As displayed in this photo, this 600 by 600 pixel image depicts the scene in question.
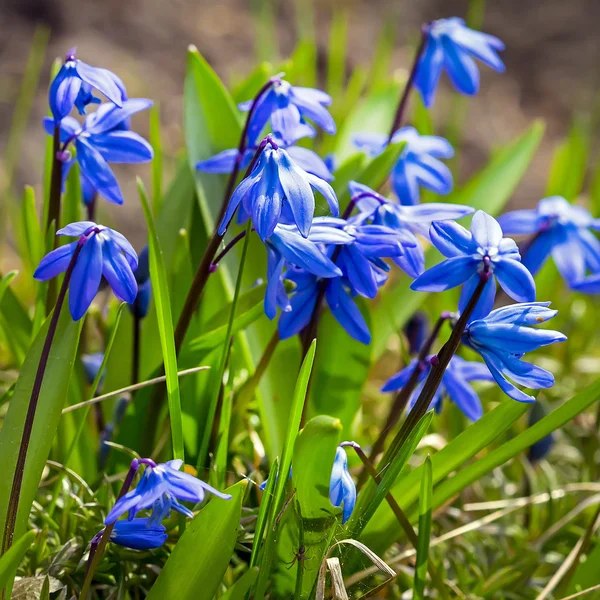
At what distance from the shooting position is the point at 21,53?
3328 mm

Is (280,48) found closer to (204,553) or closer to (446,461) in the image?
(446,461)

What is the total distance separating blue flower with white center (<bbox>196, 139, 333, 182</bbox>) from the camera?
1238mm

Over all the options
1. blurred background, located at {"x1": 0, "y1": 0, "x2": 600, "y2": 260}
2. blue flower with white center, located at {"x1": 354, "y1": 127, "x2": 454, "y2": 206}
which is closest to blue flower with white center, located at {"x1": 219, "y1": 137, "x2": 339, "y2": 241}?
blue flower with white center, located at {"x1": 354, "y1": 127, "x2": 454, "y2": 206}

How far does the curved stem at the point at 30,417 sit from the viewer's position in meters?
0.99

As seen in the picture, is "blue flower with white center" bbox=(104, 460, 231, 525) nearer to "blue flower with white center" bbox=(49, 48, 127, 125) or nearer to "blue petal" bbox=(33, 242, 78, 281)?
"blue petal" bbox=(33, 242, 78, 281)

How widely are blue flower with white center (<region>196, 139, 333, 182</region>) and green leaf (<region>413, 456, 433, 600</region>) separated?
0.49 m

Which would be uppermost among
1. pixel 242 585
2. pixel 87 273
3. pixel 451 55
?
pixel 451 55

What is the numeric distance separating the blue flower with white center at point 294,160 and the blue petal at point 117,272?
36cm

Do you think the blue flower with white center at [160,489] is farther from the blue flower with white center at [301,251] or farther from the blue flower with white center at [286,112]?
the blue flower with white center at [286,112]

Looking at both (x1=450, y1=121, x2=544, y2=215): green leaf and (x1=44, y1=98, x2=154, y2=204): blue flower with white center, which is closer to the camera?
(x1=44, y1=98, x2=154, y2=204): blue flower with white center

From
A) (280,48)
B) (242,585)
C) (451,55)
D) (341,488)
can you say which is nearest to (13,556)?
(242,585)

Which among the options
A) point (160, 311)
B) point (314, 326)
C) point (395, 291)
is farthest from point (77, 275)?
point (395, 291)

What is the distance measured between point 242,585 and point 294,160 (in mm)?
629

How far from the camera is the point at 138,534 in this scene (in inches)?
41.3
